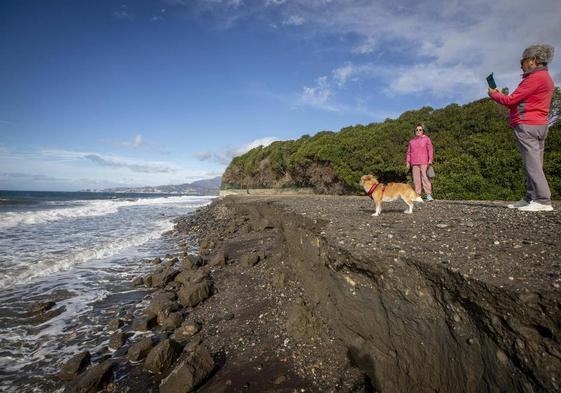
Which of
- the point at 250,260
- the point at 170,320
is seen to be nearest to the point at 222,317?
the point at 170,320

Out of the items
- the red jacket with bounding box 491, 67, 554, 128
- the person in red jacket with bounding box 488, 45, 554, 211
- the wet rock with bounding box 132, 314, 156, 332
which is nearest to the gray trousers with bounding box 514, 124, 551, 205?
the person in red jacket with bounding box 488, 45, 554, 211

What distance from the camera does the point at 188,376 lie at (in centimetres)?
388

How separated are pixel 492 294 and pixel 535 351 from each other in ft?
1.62

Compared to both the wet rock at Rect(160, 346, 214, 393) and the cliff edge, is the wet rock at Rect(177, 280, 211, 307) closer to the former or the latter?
the cliff edge

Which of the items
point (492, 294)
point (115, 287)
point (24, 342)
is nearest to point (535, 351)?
point (492, 294)

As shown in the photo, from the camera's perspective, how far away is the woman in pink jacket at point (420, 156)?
30.3ft

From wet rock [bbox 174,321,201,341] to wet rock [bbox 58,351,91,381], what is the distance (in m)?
1.42

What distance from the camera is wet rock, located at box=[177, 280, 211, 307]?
6.66m

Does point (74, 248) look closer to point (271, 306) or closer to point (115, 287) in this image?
point (115, 287)

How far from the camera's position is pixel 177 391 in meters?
3.80

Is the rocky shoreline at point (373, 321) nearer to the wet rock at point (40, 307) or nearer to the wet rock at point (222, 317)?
the wet rock at point (222, 317)

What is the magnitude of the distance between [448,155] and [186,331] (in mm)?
13378

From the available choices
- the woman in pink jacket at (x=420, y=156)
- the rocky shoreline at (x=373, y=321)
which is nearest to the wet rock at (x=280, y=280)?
the rocky shoreline at (x=373, y=321)

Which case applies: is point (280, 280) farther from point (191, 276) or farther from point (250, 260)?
point (191, 276)
